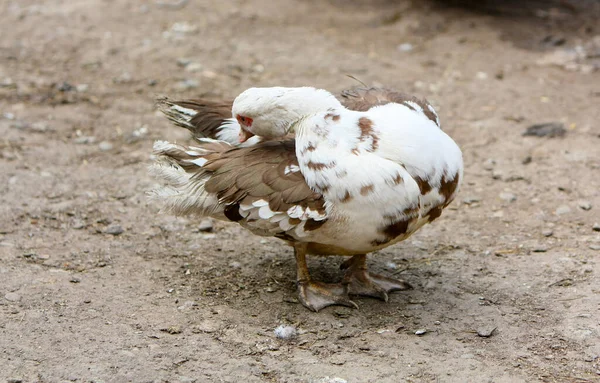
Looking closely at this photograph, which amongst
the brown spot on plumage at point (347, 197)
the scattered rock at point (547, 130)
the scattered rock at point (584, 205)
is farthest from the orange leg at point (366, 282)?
the scattered rock at point (547, 130)

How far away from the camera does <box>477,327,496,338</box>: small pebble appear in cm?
371

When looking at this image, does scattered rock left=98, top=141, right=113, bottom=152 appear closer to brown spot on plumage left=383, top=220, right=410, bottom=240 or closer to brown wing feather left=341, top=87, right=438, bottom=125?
brown wing feather left=341, top=87, right=438, bottom=125

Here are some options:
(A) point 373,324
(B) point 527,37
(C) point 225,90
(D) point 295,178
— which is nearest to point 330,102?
(D) point 295,178

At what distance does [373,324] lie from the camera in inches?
152

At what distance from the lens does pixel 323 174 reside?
356cm

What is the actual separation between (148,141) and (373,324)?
2.78 m

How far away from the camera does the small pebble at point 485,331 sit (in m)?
3.71

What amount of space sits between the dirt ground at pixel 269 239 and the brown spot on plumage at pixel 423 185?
27.7 inches

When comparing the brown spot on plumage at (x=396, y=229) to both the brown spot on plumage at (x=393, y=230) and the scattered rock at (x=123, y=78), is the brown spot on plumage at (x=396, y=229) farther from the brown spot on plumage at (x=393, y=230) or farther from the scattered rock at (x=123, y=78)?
the scattered rock at (x=123, y=78)

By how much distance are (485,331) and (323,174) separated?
43.4 inches

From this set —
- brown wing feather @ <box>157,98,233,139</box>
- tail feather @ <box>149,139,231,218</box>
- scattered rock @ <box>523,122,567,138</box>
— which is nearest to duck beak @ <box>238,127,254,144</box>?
tail feather @ <box>149,139,231,218</box>

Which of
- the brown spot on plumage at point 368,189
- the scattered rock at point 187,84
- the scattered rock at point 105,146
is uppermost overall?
the brown spot on plumage at point 368,189

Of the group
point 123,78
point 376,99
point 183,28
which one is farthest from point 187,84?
point 376,99

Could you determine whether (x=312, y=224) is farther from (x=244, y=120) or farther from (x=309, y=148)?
(x=244, y=120)
